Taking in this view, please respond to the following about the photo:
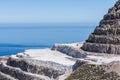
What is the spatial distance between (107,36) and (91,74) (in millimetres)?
15309

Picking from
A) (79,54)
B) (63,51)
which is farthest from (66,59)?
(63,51)

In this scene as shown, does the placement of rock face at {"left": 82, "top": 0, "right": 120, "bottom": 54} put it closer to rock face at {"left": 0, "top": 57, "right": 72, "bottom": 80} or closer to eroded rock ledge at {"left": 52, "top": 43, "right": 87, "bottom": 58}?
eroded rock ledge at {"left": 52, "top": 43, "right": 87, "bottom": 58}

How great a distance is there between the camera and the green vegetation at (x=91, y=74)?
177 feet

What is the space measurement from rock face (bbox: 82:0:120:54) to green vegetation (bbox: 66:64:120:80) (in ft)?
28.6

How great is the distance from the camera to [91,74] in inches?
2267

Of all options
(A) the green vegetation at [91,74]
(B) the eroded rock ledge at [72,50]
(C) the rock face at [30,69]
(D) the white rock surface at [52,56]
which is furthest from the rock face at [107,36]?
(A) the green vegetation at [91,74]

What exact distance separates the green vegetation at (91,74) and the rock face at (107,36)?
343 inches

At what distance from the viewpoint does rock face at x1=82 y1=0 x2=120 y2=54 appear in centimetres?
7000

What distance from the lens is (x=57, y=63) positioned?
72.6 metres

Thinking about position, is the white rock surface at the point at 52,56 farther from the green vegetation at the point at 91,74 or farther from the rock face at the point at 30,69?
the green vegetation at the point at 91,74

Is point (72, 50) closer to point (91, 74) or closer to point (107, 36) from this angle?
point (107, 36)

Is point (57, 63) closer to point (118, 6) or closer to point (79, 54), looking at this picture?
point (79, 54)

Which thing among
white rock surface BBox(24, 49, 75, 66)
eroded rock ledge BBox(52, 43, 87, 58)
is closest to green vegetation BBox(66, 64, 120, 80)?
white rock surface BBox(24, 49, 75, 66)

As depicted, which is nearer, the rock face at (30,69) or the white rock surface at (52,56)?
the rock face at (30,69)
